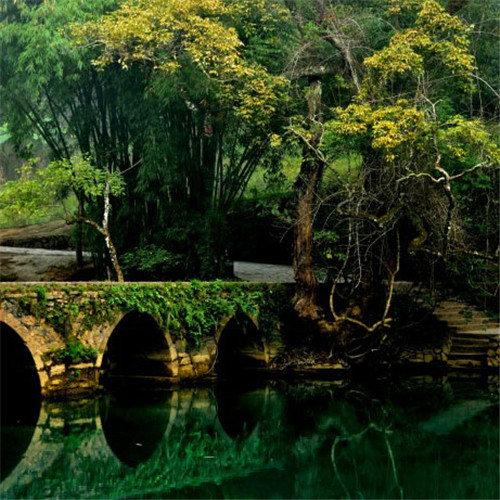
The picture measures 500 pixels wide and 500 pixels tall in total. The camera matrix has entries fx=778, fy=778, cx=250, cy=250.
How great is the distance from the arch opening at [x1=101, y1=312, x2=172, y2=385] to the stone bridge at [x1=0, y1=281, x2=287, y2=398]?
0.06 feet

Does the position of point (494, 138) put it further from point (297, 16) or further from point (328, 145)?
point (297, 16)

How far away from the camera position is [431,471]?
8711mm

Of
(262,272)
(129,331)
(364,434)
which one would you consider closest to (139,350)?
(129,331)

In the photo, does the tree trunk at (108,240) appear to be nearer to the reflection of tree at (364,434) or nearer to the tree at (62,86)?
the tree at (62,86)

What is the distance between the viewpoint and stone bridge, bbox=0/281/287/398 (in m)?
12.1

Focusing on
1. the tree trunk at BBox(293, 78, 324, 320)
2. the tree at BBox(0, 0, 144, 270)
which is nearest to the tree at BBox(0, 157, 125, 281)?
the tree at BBox(0, 0, 144, 270)

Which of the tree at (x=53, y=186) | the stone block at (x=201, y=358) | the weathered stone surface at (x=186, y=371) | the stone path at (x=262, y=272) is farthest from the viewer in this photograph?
Result: the stone path at (x=262, y=272)

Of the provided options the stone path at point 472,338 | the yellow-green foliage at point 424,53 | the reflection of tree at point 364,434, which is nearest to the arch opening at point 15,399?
the reflection of tree at point 364,434

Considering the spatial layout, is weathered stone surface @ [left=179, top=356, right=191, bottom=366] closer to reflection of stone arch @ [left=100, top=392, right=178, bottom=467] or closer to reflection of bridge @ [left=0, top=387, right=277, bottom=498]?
reflection of bridge @ [left=0, top=387, right=277, bottom=498]

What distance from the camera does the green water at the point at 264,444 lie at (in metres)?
8.17

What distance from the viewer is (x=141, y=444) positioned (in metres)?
10.2

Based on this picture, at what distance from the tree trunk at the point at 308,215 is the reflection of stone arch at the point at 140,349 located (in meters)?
2.78

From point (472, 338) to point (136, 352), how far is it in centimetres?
700

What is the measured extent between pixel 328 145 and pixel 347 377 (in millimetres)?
4601
